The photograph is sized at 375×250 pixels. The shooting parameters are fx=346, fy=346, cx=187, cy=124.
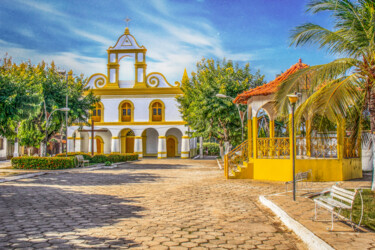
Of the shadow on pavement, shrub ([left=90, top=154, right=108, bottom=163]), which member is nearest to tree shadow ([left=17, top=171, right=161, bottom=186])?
the shadow on pavement

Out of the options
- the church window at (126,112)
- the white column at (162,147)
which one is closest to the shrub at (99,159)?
the white column at (162,147)

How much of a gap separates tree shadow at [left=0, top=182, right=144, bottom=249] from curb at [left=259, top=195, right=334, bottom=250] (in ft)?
8.60

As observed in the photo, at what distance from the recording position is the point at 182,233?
19.2ft

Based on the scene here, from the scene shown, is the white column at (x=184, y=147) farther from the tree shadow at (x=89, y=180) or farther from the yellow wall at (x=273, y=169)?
the yellow wall at (x=273, y=169)

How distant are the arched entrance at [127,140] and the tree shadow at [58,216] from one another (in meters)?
28.3

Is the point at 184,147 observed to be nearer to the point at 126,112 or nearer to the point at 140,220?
the point at 126,112

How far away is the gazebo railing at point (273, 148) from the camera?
13992 millimetres

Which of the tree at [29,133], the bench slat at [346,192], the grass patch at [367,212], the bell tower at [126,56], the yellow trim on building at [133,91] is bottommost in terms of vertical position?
the grass patch at [367,212]

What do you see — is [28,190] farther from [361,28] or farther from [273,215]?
[361,28]

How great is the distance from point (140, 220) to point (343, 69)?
21.3ft

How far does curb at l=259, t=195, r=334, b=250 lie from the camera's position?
16.1 ft

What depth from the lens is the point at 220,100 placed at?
72.6 ft

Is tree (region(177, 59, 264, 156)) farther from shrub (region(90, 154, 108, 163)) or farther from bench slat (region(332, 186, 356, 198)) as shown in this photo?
bench slat (region(332, 186, 356, 198))

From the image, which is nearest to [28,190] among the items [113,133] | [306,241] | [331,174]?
[306,241]
